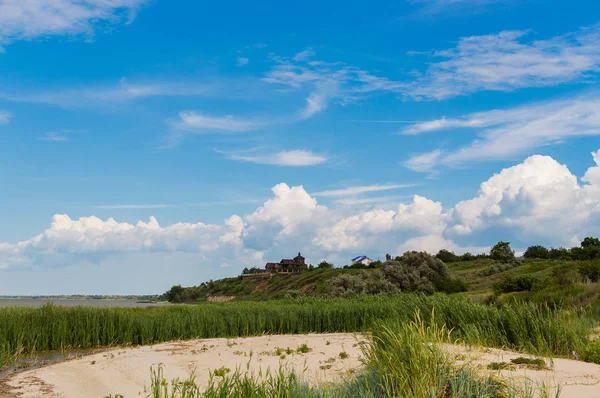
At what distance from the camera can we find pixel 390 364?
7.14 meters

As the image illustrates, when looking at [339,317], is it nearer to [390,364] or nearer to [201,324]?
[201,324]

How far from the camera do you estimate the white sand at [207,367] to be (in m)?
8.80

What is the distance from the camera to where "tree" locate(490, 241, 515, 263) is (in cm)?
5907

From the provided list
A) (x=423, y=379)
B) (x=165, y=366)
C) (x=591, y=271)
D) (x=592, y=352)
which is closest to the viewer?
(x=423, y=379)

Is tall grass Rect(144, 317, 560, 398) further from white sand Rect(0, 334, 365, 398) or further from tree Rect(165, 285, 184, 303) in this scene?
tree Rect(165, 285, 184, 303)

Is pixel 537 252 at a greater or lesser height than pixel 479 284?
greater

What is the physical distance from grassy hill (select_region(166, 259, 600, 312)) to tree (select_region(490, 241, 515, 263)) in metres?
1.36

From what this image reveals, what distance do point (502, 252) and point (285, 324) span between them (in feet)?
152

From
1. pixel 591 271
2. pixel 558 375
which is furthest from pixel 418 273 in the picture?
pixel 558 375

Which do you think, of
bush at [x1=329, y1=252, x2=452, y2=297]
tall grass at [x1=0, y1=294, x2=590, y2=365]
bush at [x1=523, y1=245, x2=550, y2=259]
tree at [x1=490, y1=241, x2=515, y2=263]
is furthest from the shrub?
bush at [x1=523, y1=245, x2=550, y2=259]

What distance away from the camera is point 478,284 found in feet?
143

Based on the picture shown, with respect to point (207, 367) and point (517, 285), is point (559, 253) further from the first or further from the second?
point (207, 367)

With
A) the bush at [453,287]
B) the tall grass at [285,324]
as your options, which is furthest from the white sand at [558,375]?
the bush at [453,287]

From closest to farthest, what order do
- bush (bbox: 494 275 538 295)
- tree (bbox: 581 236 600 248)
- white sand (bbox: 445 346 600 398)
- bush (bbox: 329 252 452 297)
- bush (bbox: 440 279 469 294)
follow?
white sand (bbox: 445 346 600 398) < bush (bbox: 494 275 538 295) < bush (bbox: 440 279 469 294) < bush (bbox: 329 252 452 297) < tree (bbox: 581 236 600 248)
